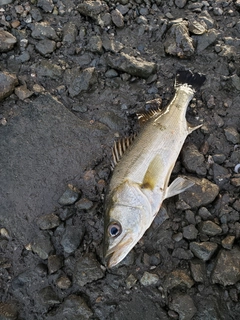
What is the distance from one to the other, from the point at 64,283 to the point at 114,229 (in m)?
1.00

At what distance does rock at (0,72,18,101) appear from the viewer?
5.36 metres

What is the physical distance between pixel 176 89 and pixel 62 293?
3.45m

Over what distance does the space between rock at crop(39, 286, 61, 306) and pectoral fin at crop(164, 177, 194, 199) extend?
6.38 ft

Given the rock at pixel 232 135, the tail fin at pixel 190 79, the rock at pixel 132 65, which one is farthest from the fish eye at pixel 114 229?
the rock at pixel 132 65

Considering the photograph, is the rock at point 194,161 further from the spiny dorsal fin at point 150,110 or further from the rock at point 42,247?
the rock at point 42,247

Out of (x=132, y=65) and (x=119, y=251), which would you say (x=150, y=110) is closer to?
(x=132, y=65)

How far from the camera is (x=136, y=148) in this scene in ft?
15.8

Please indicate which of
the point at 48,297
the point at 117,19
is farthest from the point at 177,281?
the point at 117,19

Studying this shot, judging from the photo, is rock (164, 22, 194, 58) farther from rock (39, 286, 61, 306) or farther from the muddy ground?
rock (39, 286, 61, 306)

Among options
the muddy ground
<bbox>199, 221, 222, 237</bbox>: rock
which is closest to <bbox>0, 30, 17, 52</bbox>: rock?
the muddy ground

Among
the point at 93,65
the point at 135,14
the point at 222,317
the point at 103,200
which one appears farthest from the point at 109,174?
the point at 135,14

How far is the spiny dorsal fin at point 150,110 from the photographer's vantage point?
209 inches

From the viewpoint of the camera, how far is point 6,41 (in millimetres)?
5762

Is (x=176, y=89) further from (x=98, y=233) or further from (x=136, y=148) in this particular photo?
(x=98, y=233)
